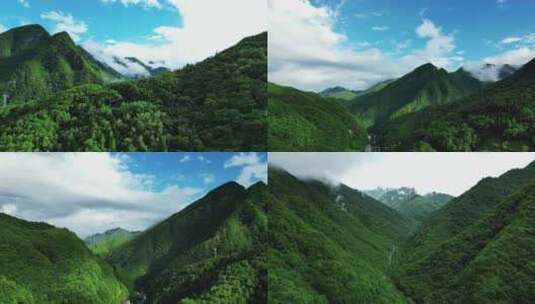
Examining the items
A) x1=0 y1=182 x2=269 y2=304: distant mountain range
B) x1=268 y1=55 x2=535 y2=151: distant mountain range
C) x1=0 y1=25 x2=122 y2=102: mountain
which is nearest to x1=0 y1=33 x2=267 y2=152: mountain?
x1=0 y1=25 x2=122 y2=102: mountain

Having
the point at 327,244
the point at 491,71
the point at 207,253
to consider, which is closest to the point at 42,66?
A: the point at 207,253

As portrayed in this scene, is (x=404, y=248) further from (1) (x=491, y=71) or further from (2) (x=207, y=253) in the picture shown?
(2) (x=207, y=253)

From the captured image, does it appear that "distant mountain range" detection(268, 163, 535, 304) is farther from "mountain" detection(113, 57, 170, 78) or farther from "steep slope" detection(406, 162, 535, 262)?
"mountain" detection(113, 57, 170, 78)

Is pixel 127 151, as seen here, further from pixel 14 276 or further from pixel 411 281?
pixel 411 281

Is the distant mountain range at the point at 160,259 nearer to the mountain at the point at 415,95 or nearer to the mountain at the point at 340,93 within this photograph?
the mountain at the point at 340,93

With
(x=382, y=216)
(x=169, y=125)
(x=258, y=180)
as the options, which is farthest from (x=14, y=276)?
(x=382, y=216)
